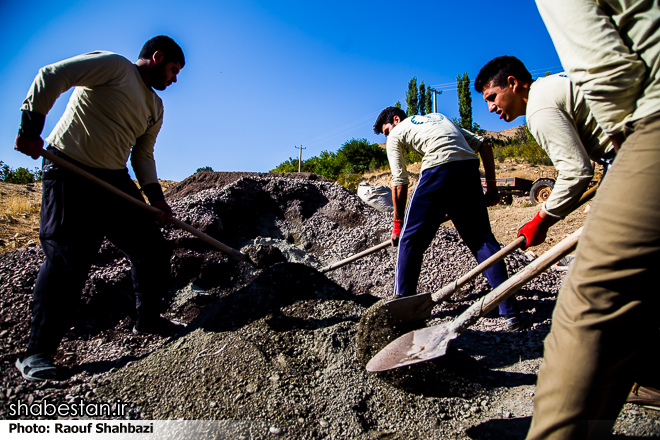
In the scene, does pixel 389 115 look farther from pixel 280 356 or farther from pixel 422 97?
pixel 422 97

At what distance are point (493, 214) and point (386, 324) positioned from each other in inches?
310

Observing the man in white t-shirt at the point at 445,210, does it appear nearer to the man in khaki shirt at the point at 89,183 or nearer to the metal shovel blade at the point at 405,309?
the metal shovel blade at the point at 405,309

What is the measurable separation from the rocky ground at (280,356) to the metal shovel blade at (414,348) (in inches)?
4.5

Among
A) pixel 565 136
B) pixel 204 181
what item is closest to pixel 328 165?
pixel 204 181

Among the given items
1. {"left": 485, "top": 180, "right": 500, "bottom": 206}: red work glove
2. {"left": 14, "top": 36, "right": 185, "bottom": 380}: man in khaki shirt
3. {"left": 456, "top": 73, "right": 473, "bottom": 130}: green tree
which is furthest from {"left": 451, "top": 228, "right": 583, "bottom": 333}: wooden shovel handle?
{"left": 456, "top": 73, "right": 473, "bottom": 130}: green tree

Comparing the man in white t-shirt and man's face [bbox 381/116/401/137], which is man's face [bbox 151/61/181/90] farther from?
the man in white t-shirt

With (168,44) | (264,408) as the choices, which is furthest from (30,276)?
(264,408)

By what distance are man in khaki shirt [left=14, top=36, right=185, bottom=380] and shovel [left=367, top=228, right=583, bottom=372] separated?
5.81 feet

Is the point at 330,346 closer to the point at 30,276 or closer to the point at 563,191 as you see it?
the point at 563,191

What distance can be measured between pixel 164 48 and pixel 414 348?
261cm

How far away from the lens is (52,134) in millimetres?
2402

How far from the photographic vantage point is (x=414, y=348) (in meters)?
1.84

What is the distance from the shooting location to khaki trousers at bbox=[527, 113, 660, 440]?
898 mm

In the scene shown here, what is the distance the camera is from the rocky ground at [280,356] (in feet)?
5.71
